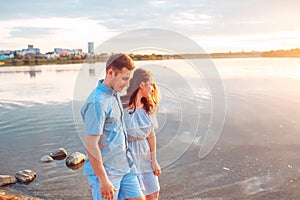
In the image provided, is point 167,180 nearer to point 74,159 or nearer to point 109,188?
point 74,159

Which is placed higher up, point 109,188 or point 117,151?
point 117,151

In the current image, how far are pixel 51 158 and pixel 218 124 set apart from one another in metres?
4.56

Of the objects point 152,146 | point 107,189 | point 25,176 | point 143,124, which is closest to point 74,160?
point 25,176

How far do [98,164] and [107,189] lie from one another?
0.71ft

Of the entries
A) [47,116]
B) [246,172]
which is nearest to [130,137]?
[246,172]

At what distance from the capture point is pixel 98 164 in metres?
2.66

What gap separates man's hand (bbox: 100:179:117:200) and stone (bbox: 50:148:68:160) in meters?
5.33

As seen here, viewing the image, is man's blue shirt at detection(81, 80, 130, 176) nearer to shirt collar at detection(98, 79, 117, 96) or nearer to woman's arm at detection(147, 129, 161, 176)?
shirt collar at detection(98, 79, 117, 96)

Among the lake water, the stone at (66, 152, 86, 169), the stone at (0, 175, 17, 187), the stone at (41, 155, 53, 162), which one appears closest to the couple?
the lake water

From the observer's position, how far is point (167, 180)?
6.33 meters

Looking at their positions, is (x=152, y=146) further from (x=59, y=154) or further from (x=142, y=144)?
(x=59, y=154)

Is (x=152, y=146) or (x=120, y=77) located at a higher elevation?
(x=120, y=77)

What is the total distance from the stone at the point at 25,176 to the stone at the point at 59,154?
104cm

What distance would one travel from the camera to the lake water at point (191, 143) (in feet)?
12.2
